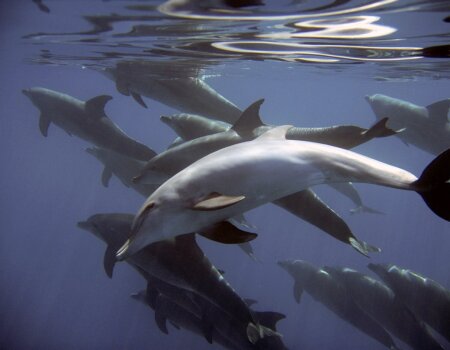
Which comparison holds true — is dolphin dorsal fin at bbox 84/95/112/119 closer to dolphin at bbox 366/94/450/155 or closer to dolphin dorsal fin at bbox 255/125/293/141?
dolphin dorsal fin at bbox 255/125/293/141

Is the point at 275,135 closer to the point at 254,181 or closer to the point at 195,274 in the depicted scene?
the point at 254,181

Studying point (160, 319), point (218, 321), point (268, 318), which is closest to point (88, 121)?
point (160, 319)

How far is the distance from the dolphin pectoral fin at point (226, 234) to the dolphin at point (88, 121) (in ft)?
19.8

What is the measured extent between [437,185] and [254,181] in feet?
6.22

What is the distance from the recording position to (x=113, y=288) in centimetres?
4334

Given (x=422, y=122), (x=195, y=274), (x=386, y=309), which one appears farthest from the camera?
(x=422, y=122)

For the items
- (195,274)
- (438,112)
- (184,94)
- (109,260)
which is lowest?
(109,260)

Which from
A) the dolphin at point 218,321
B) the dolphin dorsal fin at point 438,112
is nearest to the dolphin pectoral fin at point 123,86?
the dolphin at point 218,321

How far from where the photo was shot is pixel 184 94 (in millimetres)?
12398

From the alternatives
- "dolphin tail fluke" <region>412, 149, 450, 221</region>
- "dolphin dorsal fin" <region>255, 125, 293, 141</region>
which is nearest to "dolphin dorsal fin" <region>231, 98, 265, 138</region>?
"dolphin dorsal fin" <region>255, 125, 293, 141</region>

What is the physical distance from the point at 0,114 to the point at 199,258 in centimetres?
6974

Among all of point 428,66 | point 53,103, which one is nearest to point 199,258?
point 53,103

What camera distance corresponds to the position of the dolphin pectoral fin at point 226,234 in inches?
186

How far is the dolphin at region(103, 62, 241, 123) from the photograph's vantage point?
11586 mm
